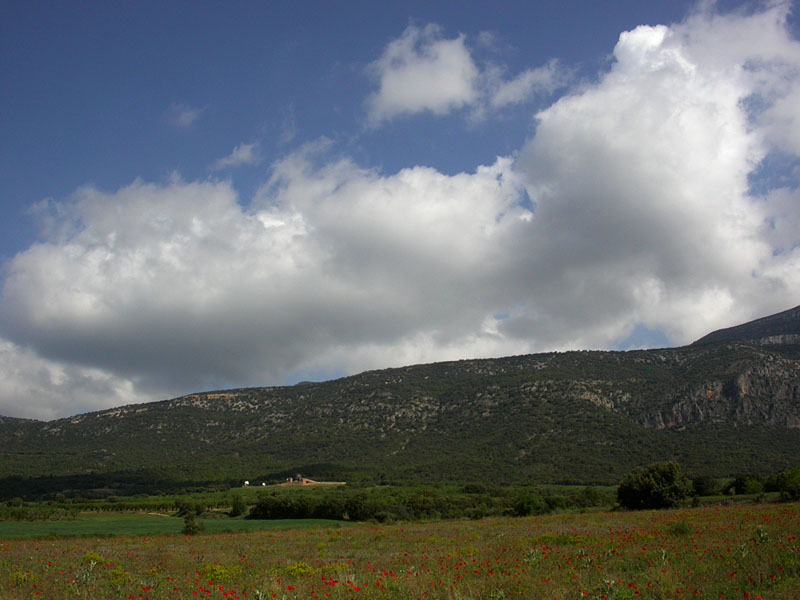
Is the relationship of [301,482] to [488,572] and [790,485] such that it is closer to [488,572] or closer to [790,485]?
[790,485]

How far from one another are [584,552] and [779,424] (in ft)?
379

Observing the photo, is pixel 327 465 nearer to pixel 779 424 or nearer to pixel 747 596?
pixel 779 424

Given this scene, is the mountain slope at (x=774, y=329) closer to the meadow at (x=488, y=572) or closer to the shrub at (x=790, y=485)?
the shrub at (x=790, y=485)

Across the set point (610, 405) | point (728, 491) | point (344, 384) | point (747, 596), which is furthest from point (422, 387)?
point (747, 596)

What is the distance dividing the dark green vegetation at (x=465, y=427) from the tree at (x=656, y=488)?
46367mm

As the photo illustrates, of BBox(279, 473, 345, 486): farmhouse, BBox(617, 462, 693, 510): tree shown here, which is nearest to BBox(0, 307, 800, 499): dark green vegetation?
BBox(279, 473, 345, 486): farmhouse

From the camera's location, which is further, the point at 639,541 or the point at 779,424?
the point at 779,424

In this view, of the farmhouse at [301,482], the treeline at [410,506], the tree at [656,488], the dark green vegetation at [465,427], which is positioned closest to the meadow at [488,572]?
the tree at [656,488]

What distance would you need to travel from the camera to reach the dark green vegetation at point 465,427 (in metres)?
109

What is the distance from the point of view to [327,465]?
126m

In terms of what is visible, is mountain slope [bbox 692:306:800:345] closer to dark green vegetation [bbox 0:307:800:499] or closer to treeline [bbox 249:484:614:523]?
dark green vegetation [bbox 0:307:800:499]

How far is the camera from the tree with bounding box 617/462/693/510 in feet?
169

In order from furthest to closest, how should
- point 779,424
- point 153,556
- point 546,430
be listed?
point 546,430, point 779,424, point 153,556

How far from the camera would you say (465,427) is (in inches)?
5354
